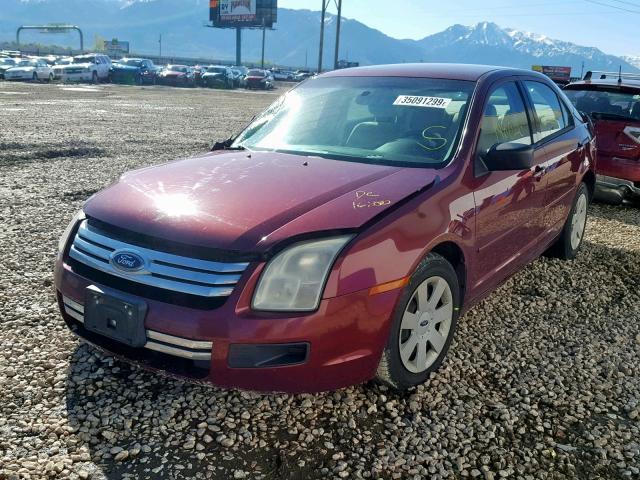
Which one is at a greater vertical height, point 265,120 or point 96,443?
point 265,120

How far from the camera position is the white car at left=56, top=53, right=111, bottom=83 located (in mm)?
37500

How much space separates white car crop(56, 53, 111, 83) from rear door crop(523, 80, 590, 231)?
38.1 metres

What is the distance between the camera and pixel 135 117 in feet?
54.2

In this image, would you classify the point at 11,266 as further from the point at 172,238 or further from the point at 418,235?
the point at 418,235

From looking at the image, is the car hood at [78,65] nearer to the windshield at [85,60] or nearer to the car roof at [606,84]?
the windshield at [85,60]

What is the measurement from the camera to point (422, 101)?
372 cm

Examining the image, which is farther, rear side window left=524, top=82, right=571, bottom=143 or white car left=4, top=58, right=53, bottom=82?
white car left=4, top=58, right=53, bottom=82

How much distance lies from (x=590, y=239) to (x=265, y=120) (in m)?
3.87

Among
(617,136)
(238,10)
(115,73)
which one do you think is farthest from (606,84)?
(238,10)

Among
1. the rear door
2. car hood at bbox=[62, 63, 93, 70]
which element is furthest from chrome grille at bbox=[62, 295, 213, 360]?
car hood at bbox=[62, 63, 93, 70]

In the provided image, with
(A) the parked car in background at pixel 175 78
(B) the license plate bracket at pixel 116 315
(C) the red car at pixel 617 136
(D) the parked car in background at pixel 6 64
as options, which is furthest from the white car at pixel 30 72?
(B) the license plate bracket at pixel 116 315

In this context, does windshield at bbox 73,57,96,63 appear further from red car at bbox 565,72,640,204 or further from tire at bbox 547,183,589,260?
tire at bbox 547,183,589,260

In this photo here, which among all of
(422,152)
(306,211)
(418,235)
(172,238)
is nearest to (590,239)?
(422,152)

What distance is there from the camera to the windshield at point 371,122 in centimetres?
345
